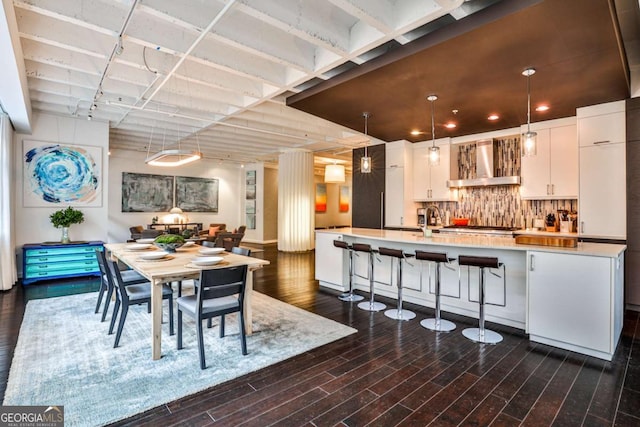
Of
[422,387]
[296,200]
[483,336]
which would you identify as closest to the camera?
[422,387]

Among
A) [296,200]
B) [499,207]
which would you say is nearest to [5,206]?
[296,200]

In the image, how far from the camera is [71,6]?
112 inches

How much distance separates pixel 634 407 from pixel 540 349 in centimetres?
88

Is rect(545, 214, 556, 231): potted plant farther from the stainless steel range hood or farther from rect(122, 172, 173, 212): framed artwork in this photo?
rect(122, 172, 173, 212): framed artwork

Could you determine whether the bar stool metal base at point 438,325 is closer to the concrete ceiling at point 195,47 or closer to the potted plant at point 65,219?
the concrete ceiling at point 195,47

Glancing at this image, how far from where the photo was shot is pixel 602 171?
14.4 feet

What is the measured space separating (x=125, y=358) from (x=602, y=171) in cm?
599

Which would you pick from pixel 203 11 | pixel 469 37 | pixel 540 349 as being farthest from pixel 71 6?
pixel 540 349

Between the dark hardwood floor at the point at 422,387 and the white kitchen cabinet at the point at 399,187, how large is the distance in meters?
3.56

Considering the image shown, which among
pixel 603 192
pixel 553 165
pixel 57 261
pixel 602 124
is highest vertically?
pixel 602 124

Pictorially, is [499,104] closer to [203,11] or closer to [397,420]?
[203,11]

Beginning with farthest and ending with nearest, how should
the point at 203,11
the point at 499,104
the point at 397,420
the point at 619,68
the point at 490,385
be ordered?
1. the point at 499,104
2. the point at 619,68
3. the point at 203,11
4. the point at 490,385
5. the point at 397,420

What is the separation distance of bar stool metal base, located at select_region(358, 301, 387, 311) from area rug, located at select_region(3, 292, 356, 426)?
70 centimetres

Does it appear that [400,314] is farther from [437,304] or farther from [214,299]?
[214,299]
